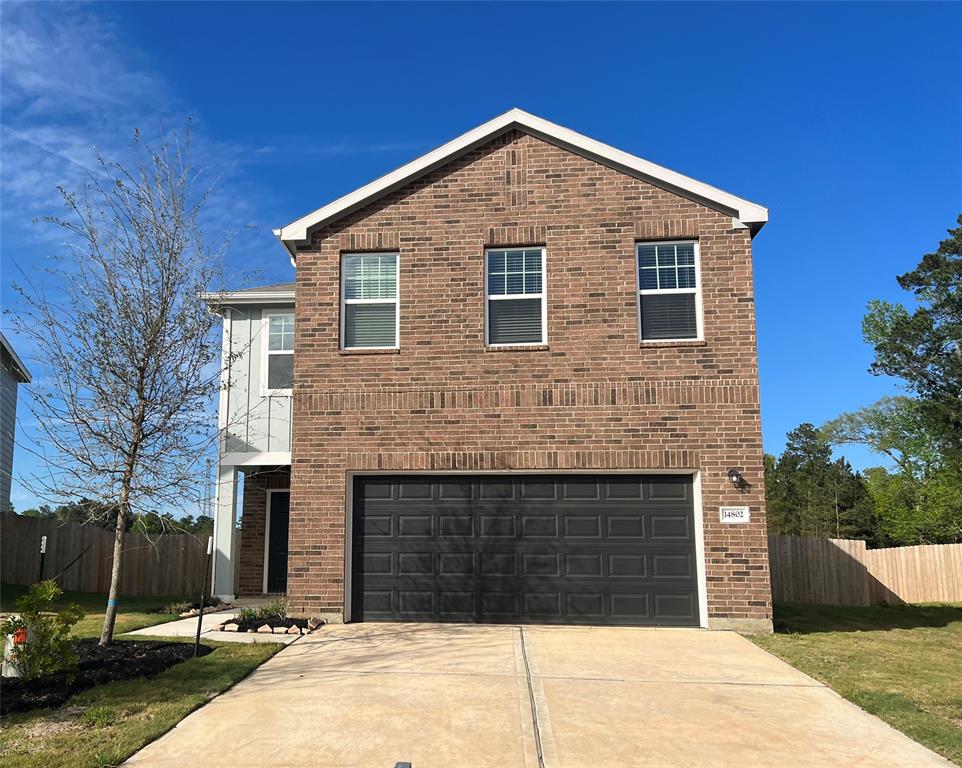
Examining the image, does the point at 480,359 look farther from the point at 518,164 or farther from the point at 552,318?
the point at 518,164

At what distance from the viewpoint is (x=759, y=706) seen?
274 inches

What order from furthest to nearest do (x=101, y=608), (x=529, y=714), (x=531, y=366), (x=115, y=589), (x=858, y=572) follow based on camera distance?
(x=858, y=572)
(x=101, y=608)
(x=531, y=366)
(x=115, y=589)
(x=529, y=714)

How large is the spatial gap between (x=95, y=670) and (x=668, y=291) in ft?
29.8

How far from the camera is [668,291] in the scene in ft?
38.8

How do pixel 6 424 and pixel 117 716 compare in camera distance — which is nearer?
pixel 117 716

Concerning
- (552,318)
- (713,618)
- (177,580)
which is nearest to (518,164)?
(552,318)

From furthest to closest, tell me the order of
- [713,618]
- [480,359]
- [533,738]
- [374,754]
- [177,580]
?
[177,580] → [480,359] → [713,618] → [533,738] → [374,754]

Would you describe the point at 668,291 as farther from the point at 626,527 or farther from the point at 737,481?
the point at 626,527

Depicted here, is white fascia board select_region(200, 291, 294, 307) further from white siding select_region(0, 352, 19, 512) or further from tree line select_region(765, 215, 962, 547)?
tree line select_region(765, 215, 962, 547)

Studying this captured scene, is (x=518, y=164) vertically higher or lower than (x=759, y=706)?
higher

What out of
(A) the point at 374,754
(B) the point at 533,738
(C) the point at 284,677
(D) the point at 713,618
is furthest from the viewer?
(D) the point at 713,618

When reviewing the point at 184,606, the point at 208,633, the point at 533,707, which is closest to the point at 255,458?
the point at 184,606

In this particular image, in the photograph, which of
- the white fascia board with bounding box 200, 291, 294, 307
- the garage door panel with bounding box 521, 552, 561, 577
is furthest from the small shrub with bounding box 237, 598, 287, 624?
the white fascia board with bounding box 200, 291, 294, 307

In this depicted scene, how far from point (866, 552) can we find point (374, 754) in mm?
15937
